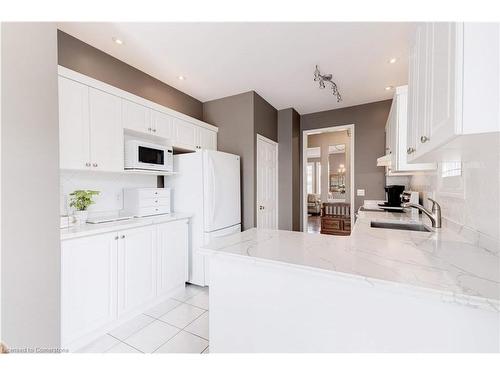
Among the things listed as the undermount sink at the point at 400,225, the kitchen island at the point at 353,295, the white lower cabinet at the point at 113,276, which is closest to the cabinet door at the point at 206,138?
the white lower cabinet at the point at 113,276

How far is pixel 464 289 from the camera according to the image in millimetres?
680

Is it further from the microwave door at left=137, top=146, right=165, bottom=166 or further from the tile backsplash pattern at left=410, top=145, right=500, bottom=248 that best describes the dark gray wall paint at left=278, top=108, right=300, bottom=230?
the tile backsplash pattern at left=410, top=145, right=500, bottom=248

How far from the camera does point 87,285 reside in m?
1.72

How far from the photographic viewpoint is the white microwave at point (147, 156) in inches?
90.7

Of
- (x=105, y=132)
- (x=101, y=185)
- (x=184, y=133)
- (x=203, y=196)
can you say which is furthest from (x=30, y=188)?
(x=184, y=133)

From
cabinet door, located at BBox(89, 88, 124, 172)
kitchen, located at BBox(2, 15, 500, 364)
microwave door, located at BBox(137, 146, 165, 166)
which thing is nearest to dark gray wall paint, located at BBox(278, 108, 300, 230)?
kitchen, located at BBox(2, 15, 500, 364)

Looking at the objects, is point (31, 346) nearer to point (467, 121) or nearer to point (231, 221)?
point (231, 221)

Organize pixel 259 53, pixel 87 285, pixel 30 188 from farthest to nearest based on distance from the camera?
pixel 259 53, pixel 87 285, pixel 30 188

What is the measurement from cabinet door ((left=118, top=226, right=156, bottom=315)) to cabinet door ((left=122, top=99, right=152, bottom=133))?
106cm

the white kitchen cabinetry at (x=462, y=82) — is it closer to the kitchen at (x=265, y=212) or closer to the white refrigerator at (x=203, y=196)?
the kitchen at (x=265, y=212)

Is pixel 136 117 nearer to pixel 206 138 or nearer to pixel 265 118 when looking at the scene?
pixel 206 138

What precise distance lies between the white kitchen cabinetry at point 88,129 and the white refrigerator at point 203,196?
2.53ft

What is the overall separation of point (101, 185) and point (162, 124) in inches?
37.1
